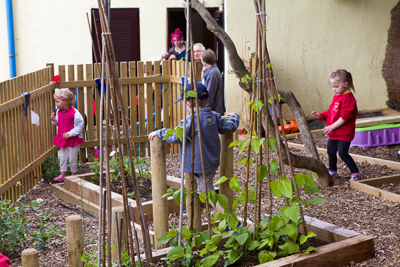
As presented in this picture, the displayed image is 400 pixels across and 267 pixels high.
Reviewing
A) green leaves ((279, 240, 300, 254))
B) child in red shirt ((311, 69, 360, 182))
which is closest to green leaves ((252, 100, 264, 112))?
green leaves ((279, 240, 300, 254))

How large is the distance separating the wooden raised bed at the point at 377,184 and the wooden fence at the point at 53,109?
2.71 meters

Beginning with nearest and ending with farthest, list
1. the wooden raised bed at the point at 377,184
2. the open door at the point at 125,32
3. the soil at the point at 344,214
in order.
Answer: the soil at the point at 344,214
the wooden raised bed at the point at 377,184
the open door at the point at 125,32

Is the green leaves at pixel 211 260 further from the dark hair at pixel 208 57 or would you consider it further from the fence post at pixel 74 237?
the dark hair at pixel 208 57

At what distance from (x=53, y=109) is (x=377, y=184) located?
4399 mm

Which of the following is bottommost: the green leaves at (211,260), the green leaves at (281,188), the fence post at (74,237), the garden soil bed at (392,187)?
the garden soil bed at (392,187)

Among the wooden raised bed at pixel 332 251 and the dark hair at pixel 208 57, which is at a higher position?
the dark hair at pixel 208 57

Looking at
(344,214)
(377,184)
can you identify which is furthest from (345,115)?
(344,214)

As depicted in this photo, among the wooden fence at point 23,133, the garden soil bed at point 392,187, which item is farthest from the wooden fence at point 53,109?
the garden soil bed at point 392,187

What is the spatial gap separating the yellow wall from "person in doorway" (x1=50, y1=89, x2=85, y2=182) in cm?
335

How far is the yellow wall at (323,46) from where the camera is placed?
882cm

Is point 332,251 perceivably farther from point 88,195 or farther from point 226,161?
point 88,195

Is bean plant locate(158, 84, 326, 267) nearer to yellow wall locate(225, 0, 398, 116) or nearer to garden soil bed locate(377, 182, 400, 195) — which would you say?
garden soil bed locate(377, 182, 400, 195)

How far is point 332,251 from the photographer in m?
2.99

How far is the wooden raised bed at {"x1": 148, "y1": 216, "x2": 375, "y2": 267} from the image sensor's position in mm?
2867
